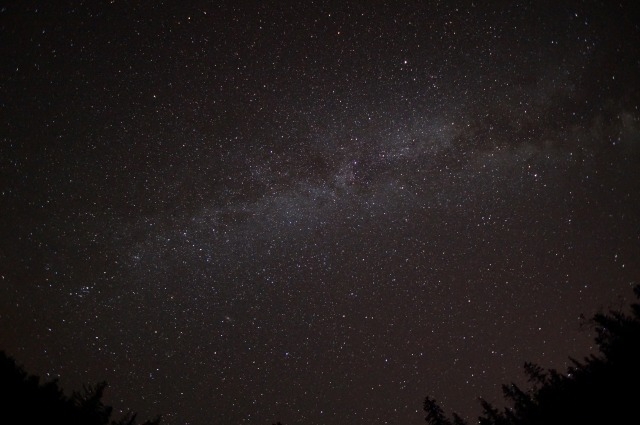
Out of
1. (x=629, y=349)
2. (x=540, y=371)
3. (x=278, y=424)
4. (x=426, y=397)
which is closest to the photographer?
(x=426, y=397)

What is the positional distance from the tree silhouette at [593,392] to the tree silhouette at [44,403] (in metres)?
18.6

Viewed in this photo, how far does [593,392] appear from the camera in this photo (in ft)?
65.3

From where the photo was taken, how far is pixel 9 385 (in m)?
20.4

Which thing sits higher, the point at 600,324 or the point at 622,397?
the point at 600,324

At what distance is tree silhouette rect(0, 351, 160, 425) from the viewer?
19.1 metres

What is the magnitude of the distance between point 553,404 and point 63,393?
2901 centimetres

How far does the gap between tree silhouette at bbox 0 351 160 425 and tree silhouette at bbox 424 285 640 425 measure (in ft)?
60.9

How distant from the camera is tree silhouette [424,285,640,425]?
1781cm

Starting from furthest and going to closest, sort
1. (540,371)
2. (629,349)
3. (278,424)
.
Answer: (540,371)
(278,424)
(629,349)

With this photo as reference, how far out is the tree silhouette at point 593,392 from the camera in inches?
701

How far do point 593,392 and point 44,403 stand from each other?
27.9 meters

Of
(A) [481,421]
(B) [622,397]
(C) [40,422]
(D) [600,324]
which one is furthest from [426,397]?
(C) [40,422]

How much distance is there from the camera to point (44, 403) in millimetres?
21266

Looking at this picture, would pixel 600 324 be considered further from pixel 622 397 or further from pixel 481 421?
pixel 481 421
